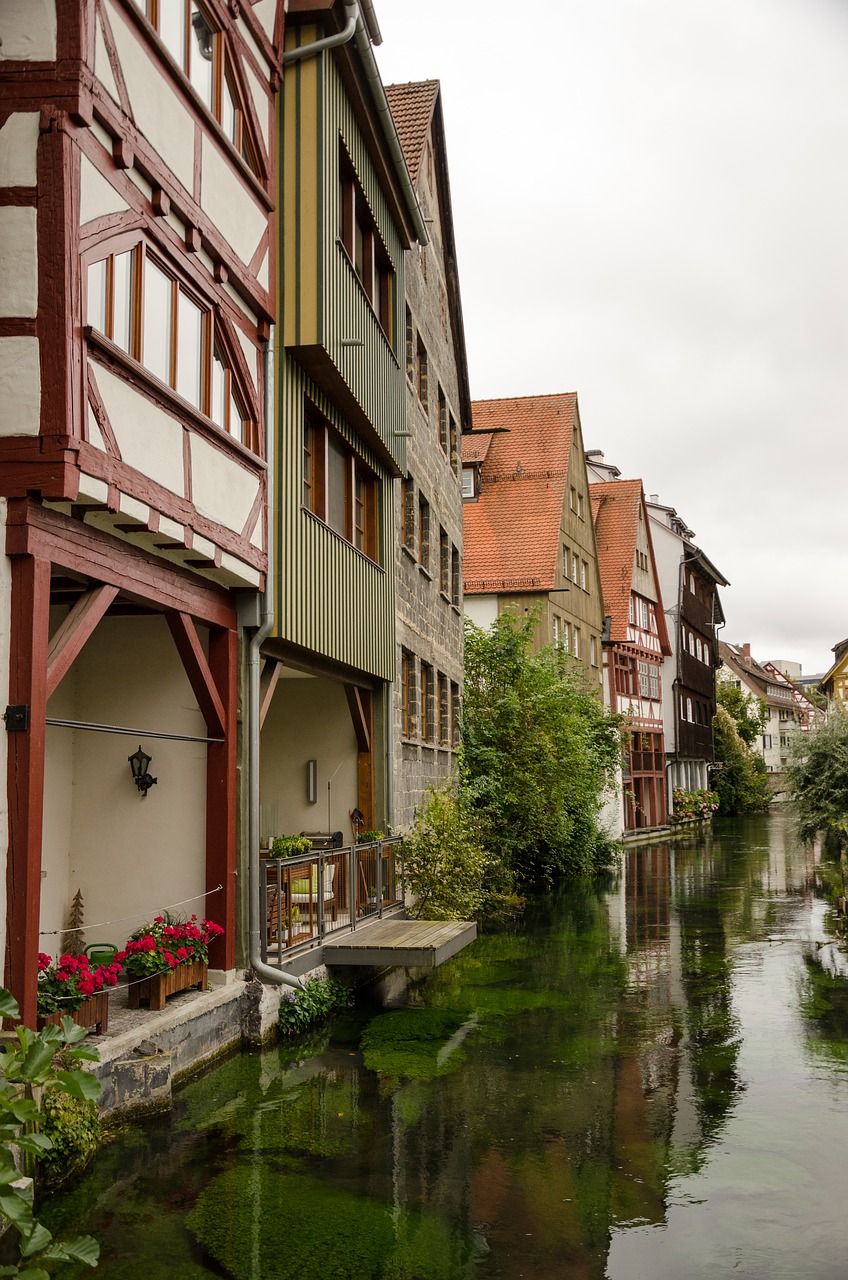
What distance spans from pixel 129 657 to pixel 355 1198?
636cm

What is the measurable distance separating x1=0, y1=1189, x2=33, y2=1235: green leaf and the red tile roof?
682 inches

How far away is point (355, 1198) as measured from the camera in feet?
22.5

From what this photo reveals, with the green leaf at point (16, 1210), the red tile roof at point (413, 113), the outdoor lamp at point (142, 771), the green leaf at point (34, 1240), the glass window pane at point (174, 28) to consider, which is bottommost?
the green leaf at point (34, 1240)

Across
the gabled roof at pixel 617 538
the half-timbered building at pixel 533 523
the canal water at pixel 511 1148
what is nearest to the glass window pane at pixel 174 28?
the canal water at pixel 511 1148

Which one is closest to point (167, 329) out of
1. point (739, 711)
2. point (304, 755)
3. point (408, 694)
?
point (304, 755)

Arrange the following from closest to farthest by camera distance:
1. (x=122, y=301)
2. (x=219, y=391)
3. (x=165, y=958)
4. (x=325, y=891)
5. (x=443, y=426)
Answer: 1. (x=122, y=301)
2. (x=165, y=958)
3. (x=219, y=391)
4. (x=325, y=891)
5. (x=443, y=426)

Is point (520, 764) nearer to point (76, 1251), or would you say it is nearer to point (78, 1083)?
point (78, 1083)

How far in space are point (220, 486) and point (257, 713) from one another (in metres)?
2.26

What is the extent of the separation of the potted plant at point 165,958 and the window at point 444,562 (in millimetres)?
12064

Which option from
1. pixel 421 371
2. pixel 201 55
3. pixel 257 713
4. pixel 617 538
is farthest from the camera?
pixel 617 538

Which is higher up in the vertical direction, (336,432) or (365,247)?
(365,247)

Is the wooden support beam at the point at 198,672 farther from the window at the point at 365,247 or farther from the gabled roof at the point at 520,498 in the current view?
the gabled roof at the point at 520,498

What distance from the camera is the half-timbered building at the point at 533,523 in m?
35.9

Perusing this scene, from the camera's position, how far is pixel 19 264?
7578mm
